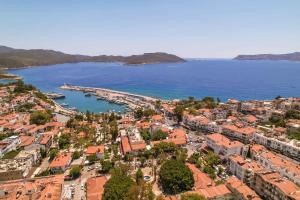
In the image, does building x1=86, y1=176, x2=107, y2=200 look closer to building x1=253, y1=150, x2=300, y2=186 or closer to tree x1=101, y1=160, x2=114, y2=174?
tree x1=101, y1=160, x2=114, y2=174

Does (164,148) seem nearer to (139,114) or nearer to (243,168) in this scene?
(243,168)

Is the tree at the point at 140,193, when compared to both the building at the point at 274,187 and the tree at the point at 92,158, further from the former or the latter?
the tree at the point at 92,158

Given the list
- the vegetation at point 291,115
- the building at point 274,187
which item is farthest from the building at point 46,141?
the vegetation at point 291,115

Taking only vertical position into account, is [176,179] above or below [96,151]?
above

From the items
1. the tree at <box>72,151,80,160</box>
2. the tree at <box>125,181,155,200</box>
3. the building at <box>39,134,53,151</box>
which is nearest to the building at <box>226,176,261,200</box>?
the tree at <box>125,181,155,200</box>

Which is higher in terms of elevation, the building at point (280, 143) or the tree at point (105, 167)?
the building at point (280, 143)

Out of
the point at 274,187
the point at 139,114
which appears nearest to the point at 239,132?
the point at 274,187

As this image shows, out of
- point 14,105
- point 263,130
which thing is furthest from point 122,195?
point 14,105
